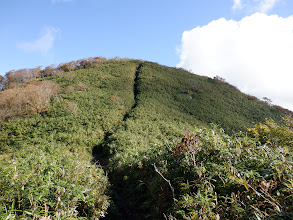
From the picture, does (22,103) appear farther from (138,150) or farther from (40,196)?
(40,196)

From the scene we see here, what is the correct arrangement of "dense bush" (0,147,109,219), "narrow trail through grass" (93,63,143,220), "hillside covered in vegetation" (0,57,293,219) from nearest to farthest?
"dense bush" (0,147,109,219) < "hillside covered in vegetation" (0,57,293,219) < "narrow trail through grass" (93,63,143,220)

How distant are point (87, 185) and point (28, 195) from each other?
2.05m

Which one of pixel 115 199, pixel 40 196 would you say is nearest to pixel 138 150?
pixel 115 199

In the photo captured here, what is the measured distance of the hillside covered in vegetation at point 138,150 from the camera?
11.0 ft

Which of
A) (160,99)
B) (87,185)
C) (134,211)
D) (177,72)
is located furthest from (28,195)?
(177,72)

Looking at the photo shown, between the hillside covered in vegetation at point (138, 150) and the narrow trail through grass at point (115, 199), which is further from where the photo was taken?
the narrow trail through grass at point (115, 199)

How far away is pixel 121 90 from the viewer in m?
28.7

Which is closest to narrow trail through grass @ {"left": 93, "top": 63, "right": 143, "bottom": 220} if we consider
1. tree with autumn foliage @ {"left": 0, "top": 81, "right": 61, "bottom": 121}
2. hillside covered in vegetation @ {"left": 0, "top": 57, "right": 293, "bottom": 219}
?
hillside covered in vegetation @ {"left": 0, "top": 57, "right": 293, "bottom": 219}

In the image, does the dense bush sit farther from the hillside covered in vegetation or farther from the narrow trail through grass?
the narrow trail through grass

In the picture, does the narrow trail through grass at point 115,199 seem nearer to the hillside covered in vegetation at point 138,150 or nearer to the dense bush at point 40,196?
the hillside covered in vegetation at point 138,150

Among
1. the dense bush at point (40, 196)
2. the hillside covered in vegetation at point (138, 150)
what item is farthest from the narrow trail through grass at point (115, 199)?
the dense bush at point (40, 196)

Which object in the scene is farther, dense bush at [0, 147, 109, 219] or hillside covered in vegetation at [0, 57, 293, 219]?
hillside covered in vegetation at [0, 57, 293, 219]

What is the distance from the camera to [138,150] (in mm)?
11188

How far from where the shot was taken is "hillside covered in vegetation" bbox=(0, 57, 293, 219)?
11.0 ft
